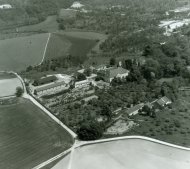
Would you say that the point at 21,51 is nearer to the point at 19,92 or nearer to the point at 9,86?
the point at 9,86

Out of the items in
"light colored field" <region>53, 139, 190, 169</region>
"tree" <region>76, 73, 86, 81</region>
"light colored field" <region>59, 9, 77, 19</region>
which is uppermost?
"light colored field" <region>59, 9, 77, 19</region>

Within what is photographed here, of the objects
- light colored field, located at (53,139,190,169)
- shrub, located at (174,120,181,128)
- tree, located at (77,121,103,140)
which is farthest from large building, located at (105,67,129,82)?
light colored field, located at (53,139,190,169)

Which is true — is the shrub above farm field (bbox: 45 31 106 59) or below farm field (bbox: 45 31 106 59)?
below

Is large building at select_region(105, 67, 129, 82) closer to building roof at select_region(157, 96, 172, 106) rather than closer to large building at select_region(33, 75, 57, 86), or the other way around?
large building at select_region(33, 75, 57, 86)

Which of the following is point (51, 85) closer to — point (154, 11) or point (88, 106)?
point (88, 106)

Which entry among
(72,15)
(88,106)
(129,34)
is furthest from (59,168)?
(72,15)

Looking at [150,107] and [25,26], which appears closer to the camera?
[150,107]

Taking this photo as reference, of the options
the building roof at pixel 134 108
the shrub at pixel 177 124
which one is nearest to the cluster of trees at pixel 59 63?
the building roof at pixel 134 108
